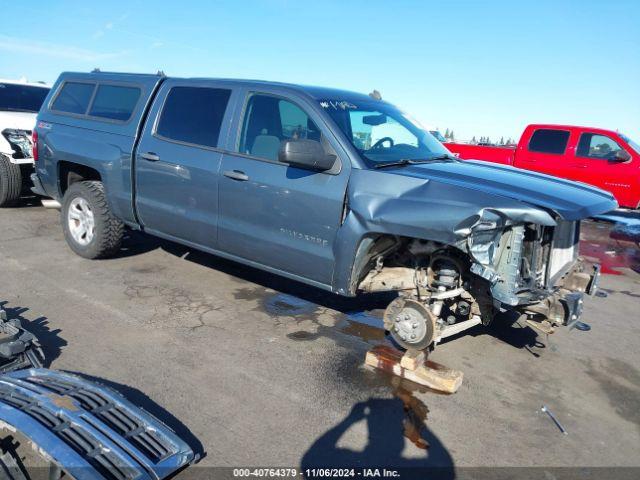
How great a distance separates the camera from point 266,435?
9.29ft

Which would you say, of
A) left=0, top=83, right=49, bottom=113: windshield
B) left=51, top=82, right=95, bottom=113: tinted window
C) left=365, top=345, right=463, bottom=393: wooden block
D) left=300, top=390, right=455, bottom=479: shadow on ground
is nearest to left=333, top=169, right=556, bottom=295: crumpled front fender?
left=365, top=345, right=463, bottom=393: wooden block

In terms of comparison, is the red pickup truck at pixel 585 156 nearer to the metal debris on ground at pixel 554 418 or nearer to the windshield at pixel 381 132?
the windshield at pixel 381 132

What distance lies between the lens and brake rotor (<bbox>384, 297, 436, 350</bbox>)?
11.5 feet

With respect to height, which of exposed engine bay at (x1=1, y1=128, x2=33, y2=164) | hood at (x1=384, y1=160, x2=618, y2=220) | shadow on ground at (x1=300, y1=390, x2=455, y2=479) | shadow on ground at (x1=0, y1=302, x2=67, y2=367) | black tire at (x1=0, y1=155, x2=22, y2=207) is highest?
hood at (x1=384, y1=160, x2=618, y2=220)

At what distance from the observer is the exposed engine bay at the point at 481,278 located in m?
3.18

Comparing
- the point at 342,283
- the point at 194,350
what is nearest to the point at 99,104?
the point at 194,350

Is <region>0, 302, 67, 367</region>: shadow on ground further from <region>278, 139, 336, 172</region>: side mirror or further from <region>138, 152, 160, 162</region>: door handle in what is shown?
<region>278, 139, 336, 172</region>: side mirror

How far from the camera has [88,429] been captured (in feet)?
8.04

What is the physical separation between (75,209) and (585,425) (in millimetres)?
5238

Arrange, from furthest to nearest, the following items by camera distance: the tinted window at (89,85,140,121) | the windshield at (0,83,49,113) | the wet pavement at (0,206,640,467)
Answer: the windshield at (0,83,49,113), the tinted window at (89,85,140,121), the wet pavement at (0,206,640,467)

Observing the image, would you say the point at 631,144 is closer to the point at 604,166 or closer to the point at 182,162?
the point at 604,166

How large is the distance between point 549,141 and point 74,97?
9808mm

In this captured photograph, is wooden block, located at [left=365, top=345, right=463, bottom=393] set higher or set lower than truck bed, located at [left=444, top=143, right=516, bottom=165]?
lower

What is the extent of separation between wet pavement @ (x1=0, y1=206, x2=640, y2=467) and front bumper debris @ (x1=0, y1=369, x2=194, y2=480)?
0.79ft
